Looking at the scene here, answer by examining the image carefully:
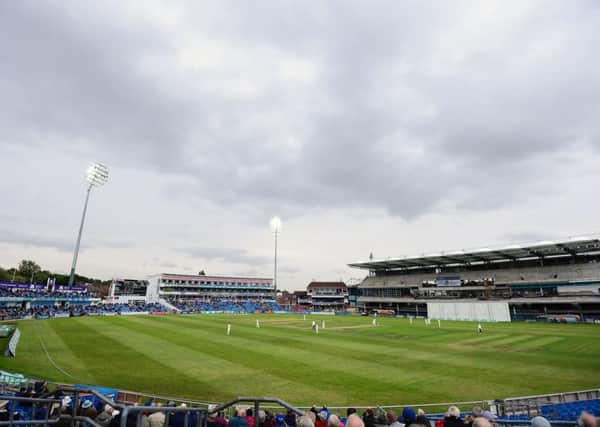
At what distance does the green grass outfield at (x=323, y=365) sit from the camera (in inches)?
607

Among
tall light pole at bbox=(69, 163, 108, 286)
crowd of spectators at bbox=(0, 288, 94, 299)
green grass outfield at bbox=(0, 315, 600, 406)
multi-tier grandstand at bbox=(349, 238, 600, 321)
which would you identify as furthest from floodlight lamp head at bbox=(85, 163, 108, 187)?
multi-tier grandstand at bbox=(349, 238, 600, 321)

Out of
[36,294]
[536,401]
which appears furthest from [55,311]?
[536,401]

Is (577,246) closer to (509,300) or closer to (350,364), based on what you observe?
(509,300)

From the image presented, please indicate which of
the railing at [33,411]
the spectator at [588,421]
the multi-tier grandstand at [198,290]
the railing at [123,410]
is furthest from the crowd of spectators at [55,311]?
the spectator at [588,421]

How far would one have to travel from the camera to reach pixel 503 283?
212 ft

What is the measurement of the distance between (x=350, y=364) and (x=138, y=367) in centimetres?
1279

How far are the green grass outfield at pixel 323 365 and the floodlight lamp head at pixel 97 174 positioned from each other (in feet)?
145

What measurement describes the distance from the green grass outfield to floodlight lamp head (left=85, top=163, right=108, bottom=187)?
44080 mm

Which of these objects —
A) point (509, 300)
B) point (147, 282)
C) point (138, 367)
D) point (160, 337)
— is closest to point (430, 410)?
point (138, 367)

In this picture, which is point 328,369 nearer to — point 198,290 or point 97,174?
point 97,174

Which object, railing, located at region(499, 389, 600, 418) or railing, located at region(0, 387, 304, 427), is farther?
railing, located at region(499, 389, 600, 418)

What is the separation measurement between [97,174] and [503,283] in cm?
8395

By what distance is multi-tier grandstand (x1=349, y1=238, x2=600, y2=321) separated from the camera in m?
54.6

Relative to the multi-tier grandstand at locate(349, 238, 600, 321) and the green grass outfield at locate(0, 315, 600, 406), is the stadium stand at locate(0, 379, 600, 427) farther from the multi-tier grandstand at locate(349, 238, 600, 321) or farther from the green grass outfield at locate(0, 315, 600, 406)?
the multi-tier grandstand at locate(349, 238, 600, 321)
